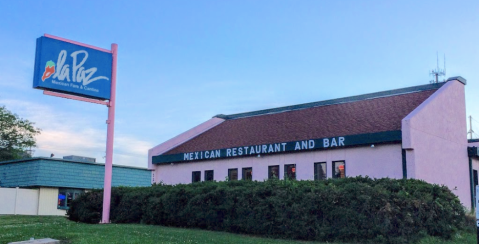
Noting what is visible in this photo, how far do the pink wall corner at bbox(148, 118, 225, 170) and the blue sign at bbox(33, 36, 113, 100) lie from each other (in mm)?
11412

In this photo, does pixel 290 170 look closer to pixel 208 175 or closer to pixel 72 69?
pixel 208 175

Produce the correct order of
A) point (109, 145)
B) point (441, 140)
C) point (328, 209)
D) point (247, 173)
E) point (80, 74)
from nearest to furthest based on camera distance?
point (328, 209)
point (80, 74)
point (109, 145)
point (441, 140)
point (247, 173)

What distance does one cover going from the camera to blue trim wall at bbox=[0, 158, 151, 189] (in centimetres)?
4056

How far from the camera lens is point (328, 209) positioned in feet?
48.8

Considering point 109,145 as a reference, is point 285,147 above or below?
above

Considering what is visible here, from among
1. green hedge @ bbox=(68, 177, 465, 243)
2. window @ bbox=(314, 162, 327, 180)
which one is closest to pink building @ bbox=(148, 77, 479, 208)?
window @ bbox=(314, 162, 327, 180)

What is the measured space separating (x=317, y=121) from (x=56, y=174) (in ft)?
82.3

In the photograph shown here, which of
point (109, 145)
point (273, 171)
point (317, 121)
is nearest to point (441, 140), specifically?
point (317, 121)

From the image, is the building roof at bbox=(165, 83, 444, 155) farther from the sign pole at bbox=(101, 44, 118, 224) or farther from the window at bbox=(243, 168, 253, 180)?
the sign pole at bbox=(101, 44, 118, 224)

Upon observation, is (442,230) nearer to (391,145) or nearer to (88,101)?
(391,145)

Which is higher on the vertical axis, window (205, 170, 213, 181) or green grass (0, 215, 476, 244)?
window (205, 170, 213, 181)

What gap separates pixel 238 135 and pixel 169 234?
14401 mm

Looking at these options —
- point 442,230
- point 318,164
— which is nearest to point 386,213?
point 442,230

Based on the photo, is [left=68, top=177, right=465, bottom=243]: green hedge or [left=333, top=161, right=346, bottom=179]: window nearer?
[left=68, top=177, right=465, bottom=243]: green hedge
